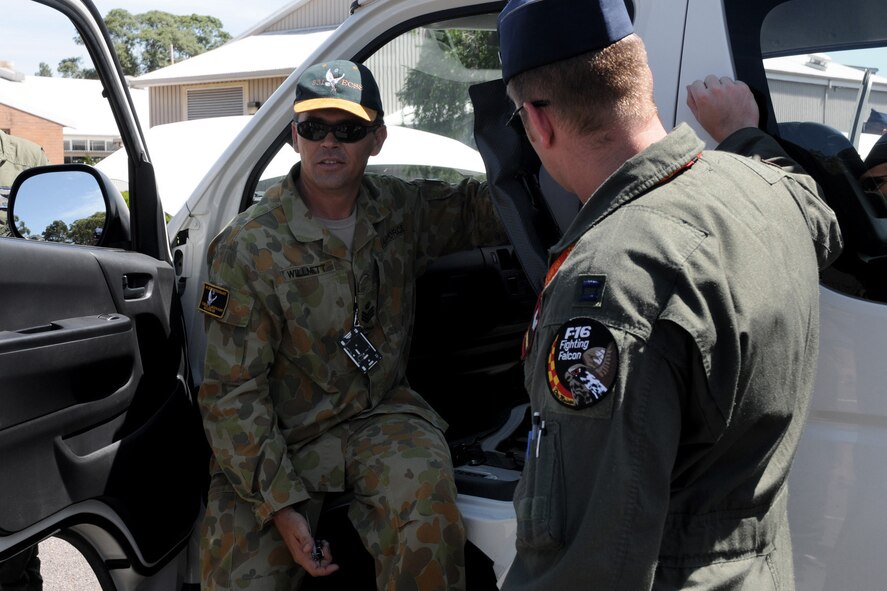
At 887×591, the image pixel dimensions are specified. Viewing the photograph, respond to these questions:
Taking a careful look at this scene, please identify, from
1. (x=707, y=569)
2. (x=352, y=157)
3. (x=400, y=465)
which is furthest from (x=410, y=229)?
(x=707, y=569)

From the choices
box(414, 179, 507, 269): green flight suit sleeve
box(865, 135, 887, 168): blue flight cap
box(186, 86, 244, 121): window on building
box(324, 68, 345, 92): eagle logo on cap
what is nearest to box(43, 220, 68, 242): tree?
box(324, 68, 345, 92): eagle logo on cap

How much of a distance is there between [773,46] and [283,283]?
128 cm

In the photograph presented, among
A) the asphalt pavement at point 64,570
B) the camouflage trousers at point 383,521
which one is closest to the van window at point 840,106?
the camouflage trousers at point 383,521

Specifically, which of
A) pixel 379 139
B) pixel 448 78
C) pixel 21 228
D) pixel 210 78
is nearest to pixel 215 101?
pixel 210 78

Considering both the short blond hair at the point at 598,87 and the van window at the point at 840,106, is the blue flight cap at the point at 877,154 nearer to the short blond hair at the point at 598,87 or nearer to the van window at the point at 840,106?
the van window at the point at 840,106

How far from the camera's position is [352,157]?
97.8 inches

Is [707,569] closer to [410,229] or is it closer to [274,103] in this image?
[410,229]

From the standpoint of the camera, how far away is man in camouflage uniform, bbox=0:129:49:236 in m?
2.27

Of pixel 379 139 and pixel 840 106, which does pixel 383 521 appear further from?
pixel 840 106

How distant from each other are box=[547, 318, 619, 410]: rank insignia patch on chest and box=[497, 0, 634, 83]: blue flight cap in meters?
0.40

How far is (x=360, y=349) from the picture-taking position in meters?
2.39

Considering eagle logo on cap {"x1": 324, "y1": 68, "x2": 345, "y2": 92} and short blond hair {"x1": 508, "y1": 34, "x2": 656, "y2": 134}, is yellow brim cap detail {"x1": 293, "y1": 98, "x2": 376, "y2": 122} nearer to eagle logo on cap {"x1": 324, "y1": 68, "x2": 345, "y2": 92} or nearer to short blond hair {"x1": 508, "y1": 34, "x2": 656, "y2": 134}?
eagle logo on cap {"x1": 324, "y1": 68, "x2": 345, "y2": 92}

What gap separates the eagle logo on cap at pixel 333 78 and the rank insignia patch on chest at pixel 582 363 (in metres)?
1.39

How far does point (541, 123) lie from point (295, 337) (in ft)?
3.93
